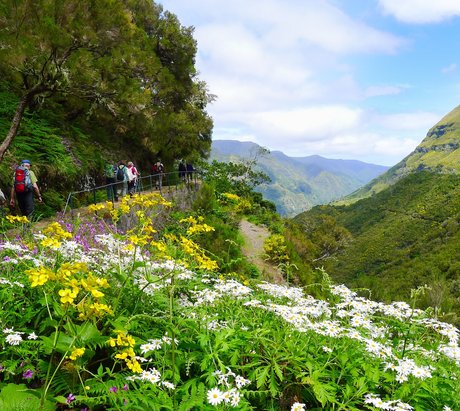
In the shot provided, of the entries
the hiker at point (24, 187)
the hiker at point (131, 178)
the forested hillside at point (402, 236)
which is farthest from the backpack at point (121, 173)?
the forested hillside at point (402, 236)

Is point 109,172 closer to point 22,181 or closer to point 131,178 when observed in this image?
point 131,178

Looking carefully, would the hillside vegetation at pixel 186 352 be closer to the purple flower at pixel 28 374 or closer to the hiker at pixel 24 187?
the purple flower at pixel 28 374

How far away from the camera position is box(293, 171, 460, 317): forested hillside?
58.5 meters

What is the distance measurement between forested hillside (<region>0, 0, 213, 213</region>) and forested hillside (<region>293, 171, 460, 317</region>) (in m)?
26.0

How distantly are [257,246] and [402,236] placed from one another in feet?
304

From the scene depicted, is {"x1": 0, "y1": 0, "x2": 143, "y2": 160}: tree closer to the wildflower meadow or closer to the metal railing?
the metal railing

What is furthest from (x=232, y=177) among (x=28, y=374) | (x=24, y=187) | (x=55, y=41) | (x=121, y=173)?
(x=28, y=374)

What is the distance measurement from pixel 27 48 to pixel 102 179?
6.55m

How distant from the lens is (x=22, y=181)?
841cm

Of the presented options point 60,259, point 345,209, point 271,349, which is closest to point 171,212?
point 60,259

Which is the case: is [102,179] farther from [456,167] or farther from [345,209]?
[456,167]

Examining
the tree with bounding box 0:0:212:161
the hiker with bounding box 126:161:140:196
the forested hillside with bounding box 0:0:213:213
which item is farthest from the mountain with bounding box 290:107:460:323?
the hiker with bounding box 126:161:140:196

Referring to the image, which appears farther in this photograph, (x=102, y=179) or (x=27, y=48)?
(x=102, y=179)

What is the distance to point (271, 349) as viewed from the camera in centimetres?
265
